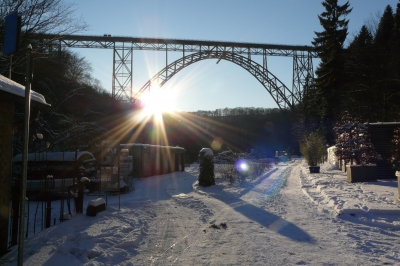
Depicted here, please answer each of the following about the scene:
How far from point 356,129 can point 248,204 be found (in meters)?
8.48

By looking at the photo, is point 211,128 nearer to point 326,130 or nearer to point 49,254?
point 326,130

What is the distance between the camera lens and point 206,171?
16.1 metres

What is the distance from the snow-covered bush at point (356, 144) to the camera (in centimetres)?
1529

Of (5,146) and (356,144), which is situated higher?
(356,144)

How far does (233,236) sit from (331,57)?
30.9 metres

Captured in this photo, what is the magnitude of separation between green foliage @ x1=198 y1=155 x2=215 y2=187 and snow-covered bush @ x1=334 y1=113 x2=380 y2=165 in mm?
6486

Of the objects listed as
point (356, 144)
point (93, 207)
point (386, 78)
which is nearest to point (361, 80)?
point (386, 78)

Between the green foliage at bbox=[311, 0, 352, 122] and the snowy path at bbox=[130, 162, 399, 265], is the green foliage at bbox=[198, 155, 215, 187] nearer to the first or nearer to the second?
the snowy path at bbox=[130, 162, 399, 265]

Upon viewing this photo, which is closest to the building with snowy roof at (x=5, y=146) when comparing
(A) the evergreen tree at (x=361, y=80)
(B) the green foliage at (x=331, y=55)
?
(A) the evergreen tree at (x=361, y=80)

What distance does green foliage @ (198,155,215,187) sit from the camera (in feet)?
52.6

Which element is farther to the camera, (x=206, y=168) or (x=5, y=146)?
(x=206, y=168)

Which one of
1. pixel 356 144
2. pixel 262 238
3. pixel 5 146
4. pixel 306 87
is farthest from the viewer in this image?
pixel 306 87

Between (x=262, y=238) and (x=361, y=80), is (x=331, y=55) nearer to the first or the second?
(x=361, y=80)

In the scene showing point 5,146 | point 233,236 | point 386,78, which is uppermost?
point 386,78
